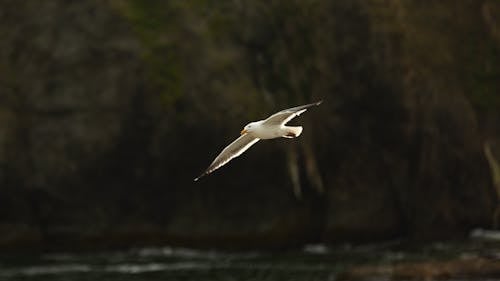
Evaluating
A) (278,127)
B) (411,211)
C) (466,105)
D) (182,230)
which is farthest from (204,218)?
(278,127)

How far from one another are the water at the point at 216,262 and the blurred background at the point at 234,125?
1.29 meters

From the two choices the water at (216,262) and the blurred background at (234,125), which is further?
the blurred background at (234,125)

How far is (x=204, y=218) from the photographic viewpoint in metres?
40.8

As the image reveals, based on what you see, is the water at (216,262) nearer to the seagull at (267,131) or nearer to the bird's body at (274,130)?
the seagull at (267,131)

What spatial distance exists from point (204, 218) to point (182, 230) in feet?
2.65

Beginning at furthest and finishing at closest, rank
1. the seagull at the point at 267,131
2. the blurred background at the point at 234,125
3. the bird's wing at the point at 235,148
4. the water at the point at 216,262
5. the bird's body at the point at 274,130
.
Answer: the blurred background at the point at 234,125 < the water at the point at 216,262 < the bird's wing at the point at 235,148 < the bird's body at the point at 274,130 < the seagull at the point at 267,131

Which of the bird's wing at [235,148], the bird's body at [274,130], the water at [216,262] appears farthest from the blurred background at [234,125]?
the bird's body at [274,130]

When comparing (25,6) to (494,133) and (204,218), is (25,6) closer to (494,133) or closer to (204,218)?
(204,218)

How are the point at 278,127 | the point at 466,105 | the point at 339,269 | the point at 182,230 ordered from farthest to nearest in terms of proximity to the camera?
the point at 466,105
the point at 182,230
the point at 339,269
the point at 278,127

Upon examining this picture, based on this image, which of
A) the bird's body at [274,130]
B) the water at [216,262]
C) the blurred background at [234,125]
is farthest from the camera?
the blurred background at [234,125]

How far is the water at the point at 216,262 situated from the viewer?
1345 inches

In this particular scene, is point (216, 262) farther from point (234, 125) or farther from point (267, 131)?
point (267, 131)

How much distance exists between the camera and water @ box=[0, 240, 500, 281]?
112ft

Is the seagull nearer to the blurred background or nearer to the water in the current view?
the water
